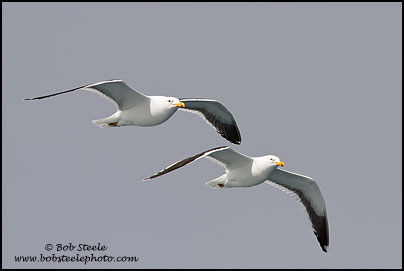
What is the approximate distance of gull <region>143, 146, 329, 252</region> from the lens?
22516 mm

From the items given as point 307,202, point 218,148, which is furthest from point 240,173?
point 307,202

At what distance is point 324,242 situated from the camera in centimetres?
2566

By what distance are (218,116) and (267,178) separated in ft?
17.1

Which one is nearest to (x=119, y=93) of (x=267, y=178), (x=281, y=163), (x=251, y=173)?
(x=251, y=173)

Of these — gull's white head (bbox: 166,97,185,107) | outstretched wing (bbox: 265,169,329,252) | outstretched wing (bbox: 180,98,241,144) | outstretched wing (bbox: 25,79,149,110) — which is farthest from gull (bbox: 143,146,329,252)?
outstretched wing (bbox: 180,98,241,144)

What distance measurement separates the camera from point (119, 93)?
23.7m

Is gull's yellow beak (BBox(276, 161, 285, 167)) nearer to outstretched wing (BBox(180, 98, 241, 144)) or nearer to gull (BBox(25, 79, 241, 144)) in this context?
gull (BBox(25, 79, 241, 144))

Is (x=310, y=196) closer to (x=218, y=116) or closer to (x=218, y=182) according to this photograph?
(x=218, y=182)

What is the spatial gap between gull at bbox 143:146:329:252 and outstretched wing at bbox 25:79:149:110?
2707mm

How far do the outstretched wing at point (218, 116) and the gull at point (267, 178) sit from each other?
3104 millimetres

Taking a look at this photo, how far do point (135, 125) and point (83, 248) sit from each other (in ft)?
12.9

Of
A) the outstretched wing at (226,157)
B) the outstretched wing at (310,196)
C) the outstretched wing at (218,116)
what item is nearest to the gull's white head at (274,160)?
the outstretched wing at (226,157)

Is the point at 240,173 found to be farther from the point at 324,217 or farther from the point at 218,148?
the point at 324,217

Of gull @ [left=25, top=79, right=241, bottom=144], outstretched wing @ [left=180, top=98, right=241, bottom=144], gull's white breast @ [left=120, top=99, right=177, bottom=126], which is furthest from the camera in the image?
outstretched wing @ [left=180, top=98, right=241, bottom=144]
